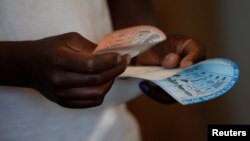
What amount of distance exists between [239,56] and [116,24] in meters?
0.32

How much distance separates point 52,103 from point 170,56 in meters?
0.20

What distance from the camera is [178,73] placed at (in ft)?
1.59

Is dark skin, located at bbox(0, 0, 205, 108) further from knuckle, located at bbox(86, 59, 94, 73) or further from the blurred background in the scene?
the blurred background

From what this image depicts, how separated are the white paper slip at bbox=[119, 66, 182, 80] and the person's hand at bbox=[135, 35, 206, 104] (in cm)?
2

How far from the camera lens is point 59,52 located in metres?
0.38

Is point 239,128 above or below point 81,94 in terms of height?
below

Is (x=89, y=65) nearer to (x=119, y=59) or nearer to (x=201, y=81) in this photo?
(x=119, y=59)

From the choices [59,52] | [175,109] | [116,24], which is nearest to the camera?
[59,52]

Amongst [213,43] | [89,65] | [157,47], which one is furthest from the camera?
[213,43]

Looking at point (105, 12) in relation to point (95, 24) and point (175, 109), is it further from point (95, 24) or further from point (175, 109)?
point (175, 109)

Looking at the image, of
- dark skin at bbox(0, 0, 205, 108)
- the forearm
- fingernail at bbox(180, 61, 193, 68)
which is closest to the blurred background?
the forearm

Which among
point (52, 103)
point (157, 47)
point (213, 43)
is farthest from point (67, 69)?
point (213, 43)

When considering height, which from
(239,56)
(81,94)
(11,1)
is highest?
(11,1)

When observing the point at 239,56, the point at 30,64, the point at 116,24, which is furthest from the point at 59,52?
the point at 239,56
